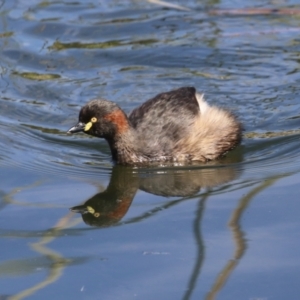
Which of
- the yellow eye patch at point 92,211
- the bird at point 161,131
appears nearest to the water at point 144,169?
the yellow eye patch at point 92,211

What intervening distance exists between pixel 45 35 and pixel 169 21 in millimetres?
1662

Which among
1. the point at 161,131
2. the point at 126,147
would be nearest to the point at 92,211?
the point at 126,147

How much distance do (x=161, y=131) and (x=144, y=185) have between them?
0.85 metres

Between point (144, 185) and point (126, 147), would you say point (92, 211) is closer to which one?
point (144, 185)

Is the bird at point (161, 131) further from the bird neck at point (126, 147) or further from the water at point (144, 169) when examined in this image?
the water at point (144, 169)

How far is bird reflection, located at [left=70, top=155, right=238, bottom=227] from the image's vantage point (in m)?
5.63

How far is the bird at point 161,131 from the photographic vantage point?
22.9 ft

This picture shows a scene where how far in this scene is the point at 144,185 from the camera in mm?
6344

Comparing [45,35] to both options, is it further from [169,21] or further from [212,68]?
[212,68]

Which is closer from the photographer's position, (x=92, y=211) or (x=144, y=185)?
(x=92, y=211)

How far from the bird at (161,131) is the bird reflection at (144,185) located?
6.4 inches

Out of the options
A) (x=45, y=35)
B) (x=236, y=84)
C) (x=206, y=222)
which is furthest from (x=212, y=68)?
(x=206, y=222)

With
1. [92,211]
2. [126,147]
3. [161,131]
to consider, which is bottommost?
[92,211]

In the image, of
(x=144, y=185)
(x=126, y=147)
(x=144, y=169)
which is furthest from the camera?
(x=126, y=147)
